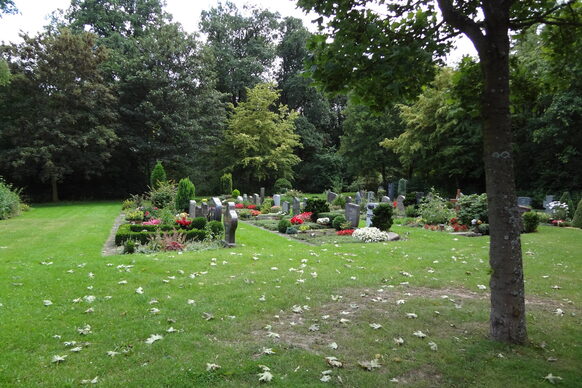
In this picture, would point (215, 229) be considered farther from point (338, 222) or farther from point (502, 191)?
point (502, 191)

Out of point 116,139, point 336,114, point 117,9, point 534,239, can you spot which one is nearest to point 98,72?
point 116,139

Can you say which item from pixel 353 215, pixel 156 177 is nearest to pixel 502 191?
pixel 353 215

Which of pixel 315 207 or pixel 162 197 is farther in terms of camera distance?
pixel 162 197

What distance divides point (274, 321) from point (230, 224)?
6061 mm

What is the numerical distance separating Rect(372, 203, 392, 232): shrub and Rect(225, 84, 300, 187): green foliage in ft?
72.9

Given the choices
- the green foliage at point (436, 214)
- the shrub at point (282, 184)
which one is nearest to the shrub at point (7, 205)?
the green foliage at point (436, 214)

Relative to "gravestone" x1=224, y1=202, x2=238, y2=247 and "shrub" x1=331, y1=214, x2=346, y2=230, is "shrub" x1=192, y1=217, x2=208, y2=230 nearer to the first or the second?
"gravestone" x1=224, y1=202, x2=238, y2=247

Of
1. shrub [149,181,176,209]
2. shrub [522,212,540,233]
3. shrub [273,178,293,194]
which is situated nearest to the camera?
shrub [522,212,540,233]

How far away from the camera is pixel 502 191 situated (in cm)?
419

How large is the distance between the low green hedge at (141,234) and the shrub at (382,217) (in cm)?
579

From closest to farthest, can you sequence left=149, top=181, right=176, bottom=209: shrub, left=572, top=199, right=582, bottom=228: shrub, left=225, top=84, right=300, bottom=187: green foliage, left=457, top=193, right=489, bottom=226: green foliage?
left=457, top=193, right=489, bottom=226: green foliage < left=572, top=199, right=582, bottom=228: shrub < left=149, top=181, right=176, bottom=209: shrub < left=225, top=84, right=300, bottom=187: green foliage

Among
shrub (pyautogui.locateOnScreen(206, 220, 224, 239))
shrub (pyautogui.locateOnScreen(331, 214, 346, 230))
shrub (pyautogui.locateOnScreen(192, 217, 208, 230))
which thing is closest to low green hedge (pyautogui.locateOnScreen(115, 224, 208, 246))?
shrub (pyautogui.locateOnScreen(206, 220, 224, 239))

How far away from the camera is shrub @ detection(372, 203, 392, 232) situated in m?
13.5

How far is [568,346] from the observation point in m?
4.33
